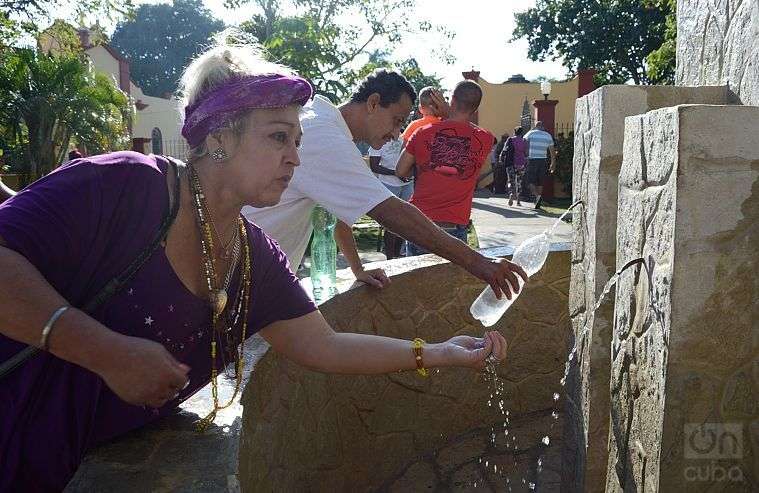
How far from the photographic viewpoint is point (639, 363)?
2.44 meters

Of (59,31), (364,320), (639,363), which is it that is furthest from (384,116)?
(59,31)

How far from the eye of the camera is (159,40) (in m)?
64.4

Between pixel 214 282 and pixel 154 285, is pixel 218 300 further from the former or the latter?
pixel 154 285

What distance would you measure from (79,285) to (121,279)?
9 centimetres

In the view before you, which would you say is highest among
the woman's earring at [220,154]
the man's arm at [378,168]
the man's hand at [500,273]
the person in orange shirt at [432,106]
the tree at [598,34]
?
the tree at [598,34]

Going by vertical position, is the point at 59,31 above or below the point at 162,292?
above

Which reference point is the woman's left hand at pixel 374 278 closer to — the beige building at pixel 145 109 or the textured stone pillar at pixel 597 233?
the textured stone pillar at pixel 597 233

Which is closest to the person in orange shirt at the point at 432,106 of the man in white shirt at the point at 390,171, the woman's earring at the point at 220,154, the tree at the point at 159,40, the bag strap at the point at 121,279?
the man in white shirt at the point at 390,171

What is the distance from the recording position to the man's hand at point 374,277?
150 inches

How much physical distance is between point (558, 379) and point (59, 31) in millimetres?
13942

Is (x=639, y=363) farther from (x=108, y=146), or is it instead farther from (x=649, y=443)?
(x=108, y=146)

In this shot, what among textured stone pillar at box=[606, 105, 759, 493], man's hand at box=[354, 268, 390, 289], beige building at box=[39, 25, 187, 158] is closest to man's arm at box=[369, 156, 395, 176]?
man's hand at box=[354, 268, 390, 289]

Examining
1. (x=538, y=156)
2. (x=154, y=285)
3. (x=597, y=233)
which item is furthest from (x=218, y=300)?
(x=538, y=156)

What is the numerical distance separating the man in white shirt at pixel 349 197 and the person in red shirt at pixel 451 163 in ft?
6.59
